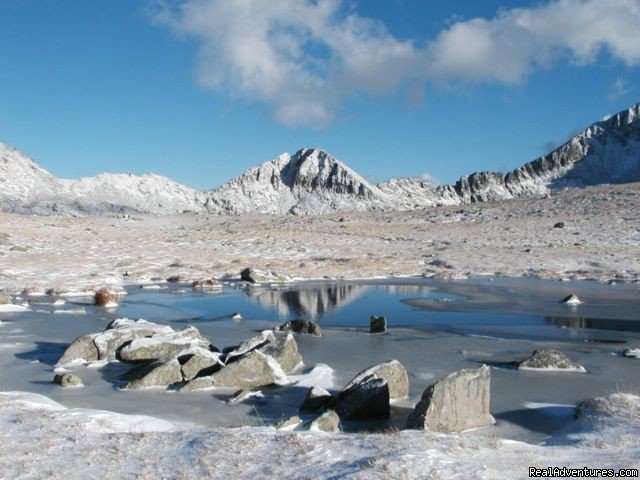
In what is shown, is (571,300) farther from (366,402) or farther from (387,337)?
(366,402)

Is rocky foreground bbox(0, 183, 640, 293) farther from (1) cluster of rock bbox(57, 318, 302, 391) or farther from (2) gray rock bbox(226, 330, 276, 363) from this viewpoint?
(2) gray rock bbox(226, 330, 276, 363)

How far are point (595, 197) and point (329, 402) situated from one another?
208 ft

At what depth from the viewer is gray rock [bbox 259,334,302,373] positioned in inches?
475

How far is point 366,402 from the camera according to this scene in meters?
9.18

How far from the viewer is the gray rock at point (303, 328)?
16047 mm

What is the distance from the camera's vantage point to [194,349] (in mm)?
11891

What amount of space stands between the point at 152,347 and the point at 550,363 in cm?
752

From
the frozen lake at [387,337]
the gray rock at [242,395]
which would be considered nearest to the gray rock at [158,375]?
the frozen lake at [387,337]

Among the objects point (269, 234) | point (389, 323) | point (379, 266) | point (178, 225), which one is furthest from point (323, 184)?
point (389, 323)

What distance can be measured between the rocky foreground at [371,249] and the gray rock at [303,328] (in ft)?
43.1

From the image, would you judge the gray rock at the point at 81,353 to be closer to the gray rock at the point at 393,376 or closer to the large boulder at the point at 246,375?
the large boulder at the point at 246,375

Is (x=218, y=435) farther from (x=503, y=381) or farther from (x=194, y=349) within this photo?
(x=503, y=381)

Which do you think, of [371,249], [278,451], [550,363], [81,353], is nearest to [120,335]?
[81,353]

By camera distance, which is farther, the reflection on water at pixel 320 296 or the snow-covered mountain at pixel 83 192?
the snow-covered mountain at pixel 83 192
